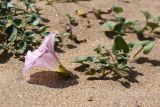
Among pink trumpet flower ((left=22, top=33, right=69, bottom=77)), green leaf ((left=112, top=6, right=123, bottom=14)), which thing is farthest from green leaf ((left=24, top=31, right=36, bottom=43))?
green leaf ((left=112, top=6, right=123, bottom=14))

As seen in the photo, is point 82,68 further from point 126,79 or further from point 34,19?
point 34,19

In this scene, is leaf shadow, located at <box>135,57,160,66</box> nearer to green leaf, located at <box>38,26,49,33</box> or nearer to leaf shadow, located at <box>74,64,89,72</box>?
leaf shadow, located at <box>74,64,89,72</box>

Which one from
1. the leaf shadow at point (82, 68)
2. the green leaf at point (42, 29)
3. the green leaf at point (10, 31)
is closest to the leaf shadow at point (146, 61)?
the leaf shadow at point (82, 68)

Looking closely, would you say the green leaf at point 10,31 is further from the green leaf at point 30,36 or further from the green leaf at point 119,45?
the green leaf at point 119,45

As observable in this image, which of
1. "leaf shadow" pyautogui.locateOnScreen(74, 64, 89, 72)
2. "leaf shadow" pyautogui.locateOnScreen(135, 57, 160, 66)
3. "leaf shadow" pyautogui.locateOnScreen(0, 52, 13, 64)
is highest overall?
"leaf shadow" pyautogui.locateOnScreen(0, 52, 13, 64)

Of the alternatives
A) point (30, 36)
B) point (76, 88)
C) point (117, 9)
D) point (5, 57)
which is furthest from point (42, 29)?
point (117, 9)

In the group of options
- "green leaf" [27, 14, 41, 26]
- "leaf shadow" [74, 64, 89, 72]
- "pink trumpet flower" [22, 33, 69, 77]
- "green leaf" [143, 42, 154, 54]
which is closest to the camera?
"pink trumpet flower" [22, 33, 69, 77]

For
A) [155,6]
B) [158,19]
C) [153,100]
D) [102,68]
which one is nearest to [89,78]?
[102,68]
